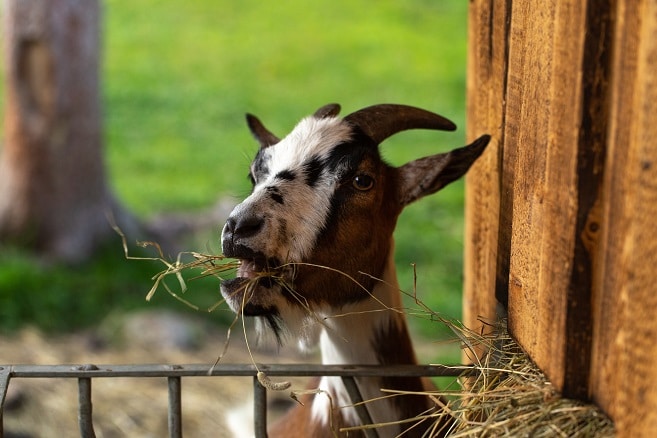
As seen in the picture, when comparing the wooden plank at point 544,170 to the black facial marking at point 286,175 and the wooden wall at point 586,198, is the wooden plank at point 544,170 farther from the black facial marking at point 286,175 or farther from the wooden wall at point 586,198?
the black facial marking at point 286,175

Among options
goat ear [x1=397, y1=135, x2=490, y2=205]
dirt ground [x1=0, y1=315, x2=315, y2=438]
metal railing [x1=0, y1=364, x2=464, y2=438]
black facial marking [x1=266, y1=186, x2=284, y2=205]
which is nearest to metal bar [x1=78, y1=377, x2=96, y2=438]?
metal railing [x1=0, y1=364, x2=464, y2=438]

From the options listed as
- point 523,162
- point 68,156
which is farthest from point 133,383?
point 523,162

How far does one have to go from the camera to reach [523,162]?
2781 mm

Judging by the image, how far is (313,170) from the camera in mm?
3201

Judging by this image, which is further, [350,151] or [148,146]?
[148,146]

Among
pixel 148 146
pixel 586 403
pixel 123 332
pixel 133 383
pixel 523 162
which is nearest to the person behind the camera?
pixel 586 403

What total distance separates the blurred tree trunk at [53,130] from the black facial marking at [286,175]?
193 inches

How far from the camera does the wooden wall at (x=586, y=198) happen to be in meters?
2.00

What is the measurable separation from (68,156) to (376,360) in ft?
16.8

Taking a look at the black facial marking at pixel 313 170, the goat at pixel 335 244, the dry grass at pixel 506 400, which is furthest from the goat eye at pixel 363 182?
the dry grass at pixel 506 400

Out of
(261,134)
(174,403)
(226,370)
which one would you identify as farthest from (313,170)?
(174,403)

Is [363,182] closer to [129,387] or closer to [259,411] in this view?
[259,411]

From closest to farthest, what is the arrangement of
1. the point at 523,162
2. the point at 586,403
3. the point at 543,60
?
1. the point at 586,403
2. the point at 543,60
3. the point at 523,162

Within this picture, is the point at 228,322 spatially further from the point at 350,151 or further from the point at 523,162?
the point at 523,162
